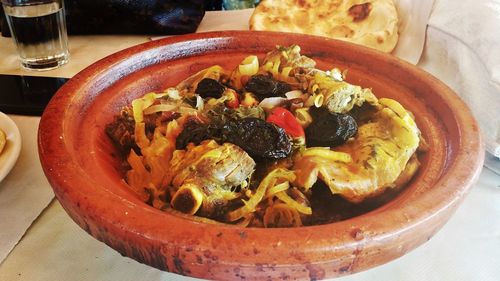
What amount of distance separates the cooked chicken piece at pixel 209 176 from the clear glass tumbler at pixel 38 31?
1082 mm

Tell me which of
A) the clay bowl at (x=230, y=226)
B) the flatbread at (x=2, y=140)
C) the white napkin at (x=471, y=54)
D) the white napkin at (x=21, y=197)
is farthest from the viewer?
the white napkin at (x=471, y=54)

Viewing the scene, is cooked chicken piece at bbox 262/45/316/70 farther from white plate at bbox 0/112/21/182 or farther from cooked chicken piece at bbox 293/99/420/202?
white plate at bbox 0/112/21/182

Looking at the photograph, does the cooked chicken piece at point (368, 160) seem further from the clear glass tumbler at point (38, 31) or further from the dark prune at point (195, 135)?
the clear glass tumbler at point (38, 31)

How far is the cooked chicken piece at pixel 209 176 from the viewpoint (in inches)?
27.4

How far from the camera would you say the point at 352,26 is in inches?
63.3

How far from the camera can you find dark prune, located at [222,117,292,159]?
2.52 feet

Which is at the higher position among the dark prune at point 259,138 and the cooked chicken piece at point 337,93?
the cooked chicken piece at point 337,93

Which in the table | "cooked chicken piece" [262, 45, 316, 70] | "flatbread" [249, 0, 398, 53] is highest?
"cooked chicken piece" [262, 45, 316, 70]

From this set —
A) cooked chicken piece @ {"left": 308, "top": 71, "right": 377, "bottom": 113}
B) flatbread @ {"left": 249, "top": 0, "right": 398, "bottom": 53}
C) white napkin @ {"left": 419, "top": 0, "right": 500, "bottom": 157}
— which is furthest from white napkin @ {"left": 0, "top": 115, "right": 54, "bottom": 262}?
white napkin @ {"left": 419, "top": 0, "right": 500, "bottom": 157}

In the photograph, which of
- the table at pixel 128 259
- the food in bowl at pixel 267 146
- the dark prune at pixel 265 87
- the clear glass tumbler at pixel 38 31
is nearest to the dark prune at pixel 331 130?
the food in bowl at pixel 267 146

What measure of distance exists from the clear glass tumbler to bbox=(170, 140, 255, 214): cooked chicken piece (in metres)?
1.08

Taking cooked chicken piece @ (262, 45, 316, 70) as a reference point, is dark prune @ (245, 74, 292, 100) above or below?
below

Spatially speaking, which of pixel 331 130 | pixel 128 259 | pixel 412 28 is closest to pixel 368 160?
pixel 331 130

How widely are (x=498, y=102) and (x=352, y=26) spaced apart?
1.91ft
